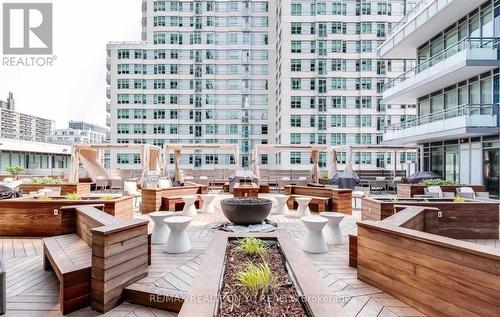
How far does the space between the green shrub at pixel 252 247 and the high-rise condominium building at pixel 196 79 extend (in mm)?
35126

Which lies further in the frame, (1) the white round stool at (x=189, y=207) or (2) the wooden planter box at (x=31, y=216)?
(1) the white round stool at (x=189, y=207)

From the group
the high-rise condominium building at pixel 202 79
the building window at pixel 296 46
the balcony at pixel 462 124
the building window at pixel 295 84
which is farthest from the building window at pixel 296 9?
the balcony at pixel 462 124

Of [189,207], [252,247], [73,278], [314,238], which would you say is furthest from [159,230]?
[314,238]

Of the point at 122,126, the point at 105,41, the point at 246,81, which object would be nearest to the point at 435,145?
the point at 246,81

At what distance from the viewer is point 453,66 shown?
42.2 ft

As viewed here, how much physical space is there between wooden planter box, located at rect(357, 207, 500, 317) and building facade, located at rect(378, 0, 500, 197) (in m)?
11.4

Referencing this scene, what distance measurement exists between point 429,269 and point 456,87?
15.1 meters

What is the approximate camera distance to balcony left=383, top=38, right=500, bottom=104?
1196cm

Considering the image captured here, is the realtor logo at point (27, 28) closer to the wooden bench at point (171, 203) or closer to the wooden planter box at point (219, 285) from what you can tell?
the wooden bench at point (171, 203)

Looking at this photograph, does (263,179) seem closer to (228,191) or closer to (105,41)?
(228,191)

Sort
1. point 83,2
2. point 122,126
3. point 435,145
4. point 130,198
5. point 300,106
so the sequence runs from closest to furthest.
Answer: point 130,198 < point 83,2 < point 435,145 < point 300,106 < point 122,126

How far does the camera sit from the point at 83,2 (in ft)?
37.3

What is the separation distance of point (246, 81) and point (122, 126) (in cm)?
1802

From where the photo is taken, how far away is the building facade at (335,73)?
33.7 metres
